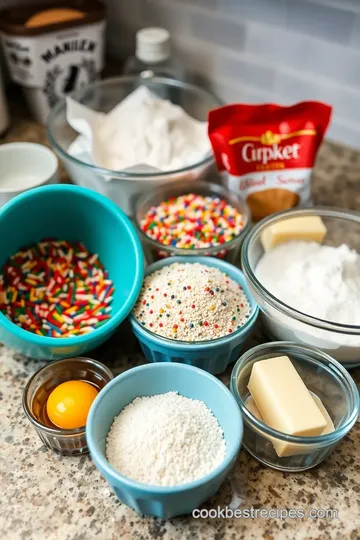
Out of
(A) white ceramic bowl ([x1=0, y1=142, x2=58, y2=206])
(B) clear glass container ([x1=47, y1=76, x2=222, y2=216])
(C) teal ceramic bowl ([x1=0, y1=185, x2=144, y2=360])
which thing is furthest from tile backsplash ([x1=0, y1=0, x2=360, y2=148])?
(C) teal ceramic bowl ([x1=0, y1=185, x2=144, y2=360])

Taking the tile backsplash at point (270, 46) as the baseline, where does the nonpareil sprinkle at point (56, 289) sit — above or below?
below

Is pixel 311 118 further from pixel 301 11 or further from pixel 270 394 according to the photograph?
pixel 270 394

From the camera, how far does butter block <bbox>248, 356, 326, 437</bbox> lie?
2.09 feet

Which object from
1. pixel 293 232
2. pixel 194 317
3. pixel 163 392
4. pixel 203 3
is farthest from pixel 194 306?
pixel 203 3

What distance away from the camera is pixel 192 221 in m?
0.93

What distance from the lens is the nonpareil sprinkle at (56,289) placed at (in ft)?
2.65

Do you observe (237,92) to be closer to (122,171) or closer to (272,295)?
(122,171)

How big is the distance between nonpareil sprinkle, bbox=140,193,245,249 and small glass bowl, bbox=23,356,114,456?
240 millimetres

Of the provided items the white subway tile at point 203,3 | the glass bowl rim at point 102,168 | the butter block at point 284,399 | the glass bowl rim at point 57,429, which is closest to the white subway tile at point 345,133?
the glass bowl rim at point 102,168

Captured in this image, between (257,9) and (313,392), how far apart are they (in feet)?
2.52

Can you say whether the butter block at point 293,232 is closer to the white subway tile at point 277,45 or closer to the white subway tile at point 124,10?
the white subway tile at point 277,45

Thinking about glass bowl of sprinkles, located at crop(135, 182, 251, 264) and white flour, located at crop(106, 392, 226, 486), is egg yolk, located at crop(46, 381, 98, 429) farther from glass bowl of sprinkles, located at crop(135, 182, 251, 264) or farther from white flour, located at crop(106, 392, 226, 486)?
glass bowl of sprinkles, located at crop(135, 182, 251, 264)

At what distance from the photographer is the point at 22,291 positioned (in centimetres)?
84

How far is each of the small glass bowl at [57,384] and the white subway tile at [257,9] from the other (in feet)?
2.51
